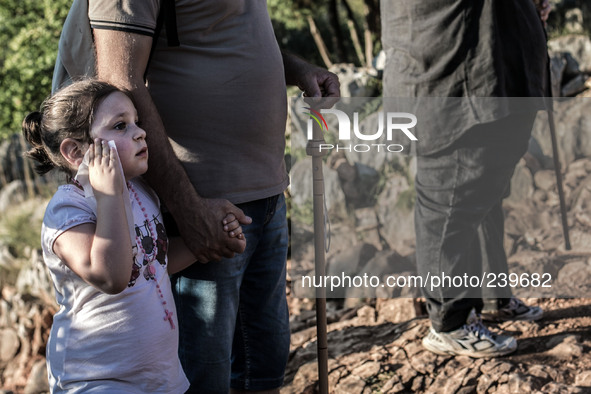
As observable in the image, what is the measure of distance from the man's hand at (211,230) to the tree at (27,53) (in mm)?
7344

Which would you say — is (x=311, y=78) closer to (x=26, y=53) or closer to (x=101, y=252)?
Result: (x=101, y=252)

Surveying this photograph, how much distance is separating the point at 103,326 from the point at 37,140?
1.71 feet

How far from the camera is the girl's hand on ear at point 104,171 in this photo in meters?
1.73

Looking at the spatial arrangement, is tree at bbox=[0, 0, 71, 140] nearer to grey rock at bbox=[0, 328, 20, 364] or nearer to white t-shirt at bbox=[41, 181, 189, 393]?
grey rock at bbox=[0, 328, 20, 364]

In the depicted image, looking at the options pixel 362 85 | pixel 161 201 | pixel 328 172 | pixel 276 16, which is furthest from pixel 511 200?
pixel 276 16

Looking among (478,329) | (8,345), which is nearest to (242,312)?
(478,329)

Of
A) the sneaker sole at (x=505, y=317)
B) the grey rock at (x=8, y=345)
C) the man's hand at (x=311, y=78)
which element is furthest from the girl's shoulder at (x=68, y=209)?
the grey rock at (x=8, y=345)

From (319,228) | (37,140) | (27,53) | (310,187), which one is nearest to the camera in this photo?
(37,140)

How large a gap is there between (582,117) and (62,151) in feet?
7.78

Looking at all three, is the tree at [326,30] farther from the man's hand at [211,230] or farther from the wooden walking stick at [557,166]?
the man's hand at [211,230]

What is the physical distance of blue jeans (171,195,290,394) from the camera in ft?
6.85

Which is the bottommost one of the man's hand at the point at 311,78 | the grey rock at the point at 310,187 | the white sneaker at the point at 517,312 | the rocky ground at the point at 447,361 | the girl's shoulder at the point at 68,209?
the rocky ground at the point at 447,361

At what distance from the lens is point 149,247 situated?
6.29 ft

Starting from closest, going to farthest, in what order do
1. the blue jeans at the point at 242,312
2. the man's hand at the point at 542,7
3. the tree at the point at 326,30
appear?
the blue jeans at the point at 242,312, the man's hand at the point at 542,7, the tree at the point at 326,30
